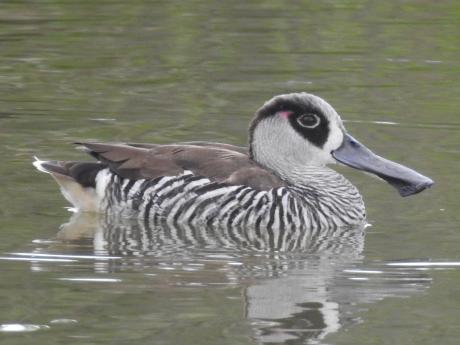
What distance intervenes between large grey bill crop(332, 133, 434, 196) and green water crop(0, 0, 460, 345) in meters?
0.28

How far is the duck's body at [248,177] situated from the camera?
11.9m

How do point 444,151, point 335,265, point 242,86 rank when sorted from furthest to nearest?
1. point 242,86
2. point 444,151
3. point 335,265

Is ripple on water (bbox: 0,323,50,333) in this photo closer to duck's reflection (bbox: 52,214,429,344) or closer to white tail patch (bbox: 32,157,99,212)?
duck's reflection (bbox: 52,214,429,344)

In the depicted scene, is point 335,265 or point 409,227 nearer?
point 335,265

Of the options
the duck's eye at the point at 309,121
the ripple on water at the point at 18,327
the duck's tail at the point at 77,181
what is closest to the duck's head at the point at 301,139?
the duck's eye at the point at 309,121

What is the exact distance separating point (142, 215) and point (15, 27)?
302 inches

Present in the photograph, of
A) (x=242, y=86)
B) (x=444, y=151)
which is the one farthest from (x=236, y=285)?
(x=242, y=86)

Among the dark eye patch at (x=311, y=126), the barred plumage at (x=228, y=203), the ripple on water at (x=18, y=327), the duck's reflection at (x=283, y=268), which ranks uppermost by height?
the dark eye patch at (x=311, y=126)

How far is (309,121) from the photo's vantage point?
12227 mm

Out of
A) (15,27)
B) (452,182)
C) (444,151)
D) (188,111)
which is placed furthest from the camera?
(15,27)

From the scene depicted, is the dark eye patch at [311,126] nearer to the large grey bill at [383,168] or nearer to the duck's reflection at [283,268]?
the large grey bill at [383,168]

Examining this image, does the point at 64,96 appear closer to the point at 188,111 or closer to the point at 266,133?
the point at 188,111

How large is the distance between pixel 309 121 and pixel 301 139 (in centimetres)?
17

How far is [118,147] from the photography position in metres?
12.3
